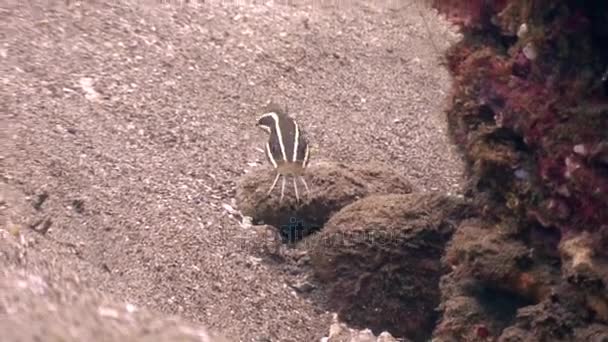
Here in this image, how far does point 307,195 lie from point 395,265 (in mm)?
1091

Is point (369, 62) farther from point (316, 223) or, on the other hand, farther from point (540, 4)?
point (540, 4)

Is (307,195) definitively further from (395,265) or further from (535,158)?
(535,158)

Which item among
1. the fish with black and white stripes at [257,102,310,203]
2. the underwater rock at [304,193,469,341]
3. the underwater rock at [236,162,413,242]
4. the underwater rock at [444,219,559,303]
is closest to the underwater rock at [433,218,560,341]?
the underwater rock at [444,219,559,303]

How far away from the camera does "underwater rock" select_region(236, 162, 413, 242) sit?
18.2 feet

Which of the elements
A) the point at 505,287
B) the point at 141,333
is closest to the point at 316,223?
the point at 505,287

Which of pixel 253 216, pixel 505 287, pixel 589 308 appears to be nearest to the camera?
pixel 589 308

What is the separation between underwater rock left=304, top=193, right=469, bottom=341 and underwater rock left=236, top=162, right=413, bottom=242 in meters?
0.61

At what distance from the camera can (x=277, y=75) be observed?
770 centimetres

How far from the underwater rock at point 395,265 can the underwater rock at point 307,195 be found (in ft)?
2.01

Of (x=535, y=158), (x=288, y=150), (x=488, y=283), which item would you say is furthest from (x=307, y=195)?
(x=535, y=158)

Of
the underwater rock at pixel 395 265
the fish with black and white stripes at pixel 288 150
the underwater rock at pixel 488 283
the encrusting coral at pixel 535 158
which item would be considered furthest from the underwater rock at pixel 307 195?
the underwater rock at pixel 488 283

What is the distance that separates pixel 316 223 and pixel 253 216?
56cm

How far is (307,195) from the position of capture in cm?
561

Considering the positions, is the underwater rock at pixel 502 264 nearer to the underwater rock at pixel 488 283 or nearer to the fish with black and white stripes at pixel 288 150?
the underwater rock at pixel 488 283
